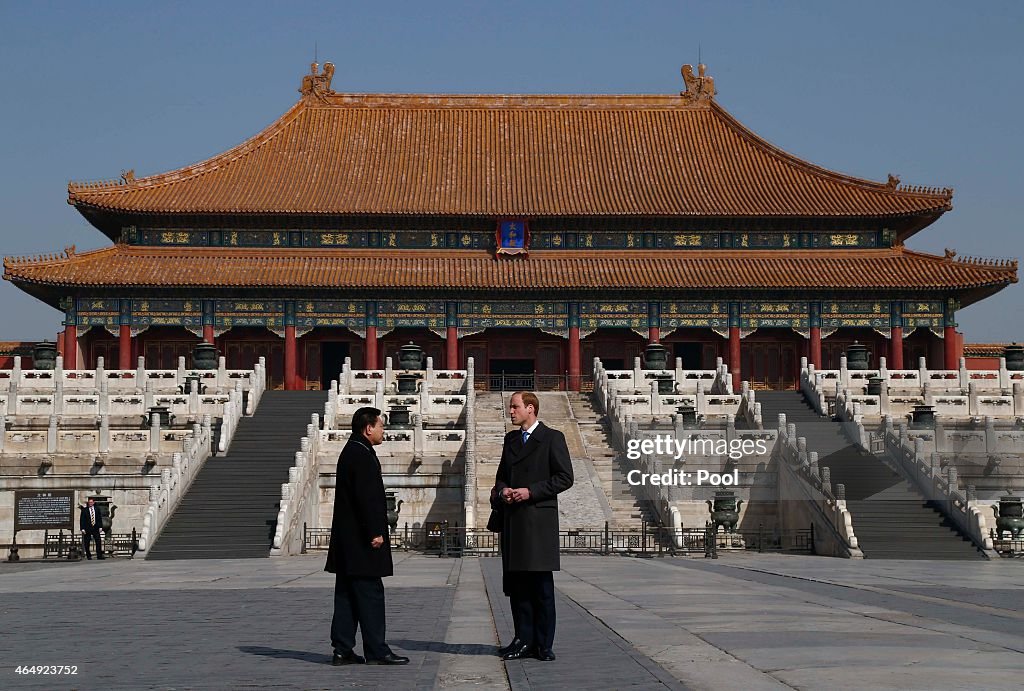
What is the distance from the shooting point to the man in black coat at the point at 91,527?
2422cm

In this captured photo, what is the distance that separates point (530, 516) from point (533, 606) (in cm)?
66

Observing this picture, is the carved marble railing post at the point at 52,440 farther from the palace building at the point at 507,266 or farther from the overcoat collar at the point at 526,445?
the overcoat collar at the point at 526,445

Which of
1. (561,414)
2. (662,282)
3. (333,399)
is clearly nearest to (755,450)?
(561,414)

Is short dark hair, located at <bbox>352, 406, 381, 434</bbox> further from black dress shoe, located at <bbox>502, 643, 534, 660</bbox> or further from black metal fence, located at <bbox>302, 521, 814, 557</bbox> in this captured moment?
black metal fence, located at <bbox>302, 521, 814, 557</bbox>

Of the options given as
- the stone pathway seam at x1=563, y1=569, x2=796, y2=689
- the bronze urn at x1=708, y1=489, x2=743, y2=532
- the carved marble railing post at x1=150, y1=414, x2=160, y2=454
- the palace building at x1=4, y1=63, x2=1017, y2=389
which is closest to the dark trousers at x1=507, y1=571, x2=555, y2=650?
the stone pathway seam at x1=563, y1=569, x2=796, y2=689

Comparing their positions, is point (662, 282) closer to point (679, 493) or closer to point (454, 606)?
point (679, 493)

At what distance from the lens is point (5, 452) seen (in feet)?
94.5

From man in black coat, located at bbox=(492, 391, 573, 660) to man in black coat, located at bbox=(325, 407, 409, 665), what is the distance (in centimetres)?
90

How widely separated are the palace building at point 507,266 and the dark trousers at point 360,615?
38040mm

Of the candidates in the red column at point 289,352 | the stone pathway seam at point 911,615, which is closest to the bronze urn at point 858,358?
the red column at point 289,352

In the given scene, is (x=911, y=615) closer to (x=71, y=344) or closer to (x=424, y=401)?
(x=424, y=401)

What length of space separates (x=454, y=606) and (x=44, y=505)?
16.1 meters

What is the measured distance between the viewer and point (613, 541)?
25.2m

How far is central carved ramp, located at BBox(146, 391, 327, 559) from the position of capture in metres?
24.4
